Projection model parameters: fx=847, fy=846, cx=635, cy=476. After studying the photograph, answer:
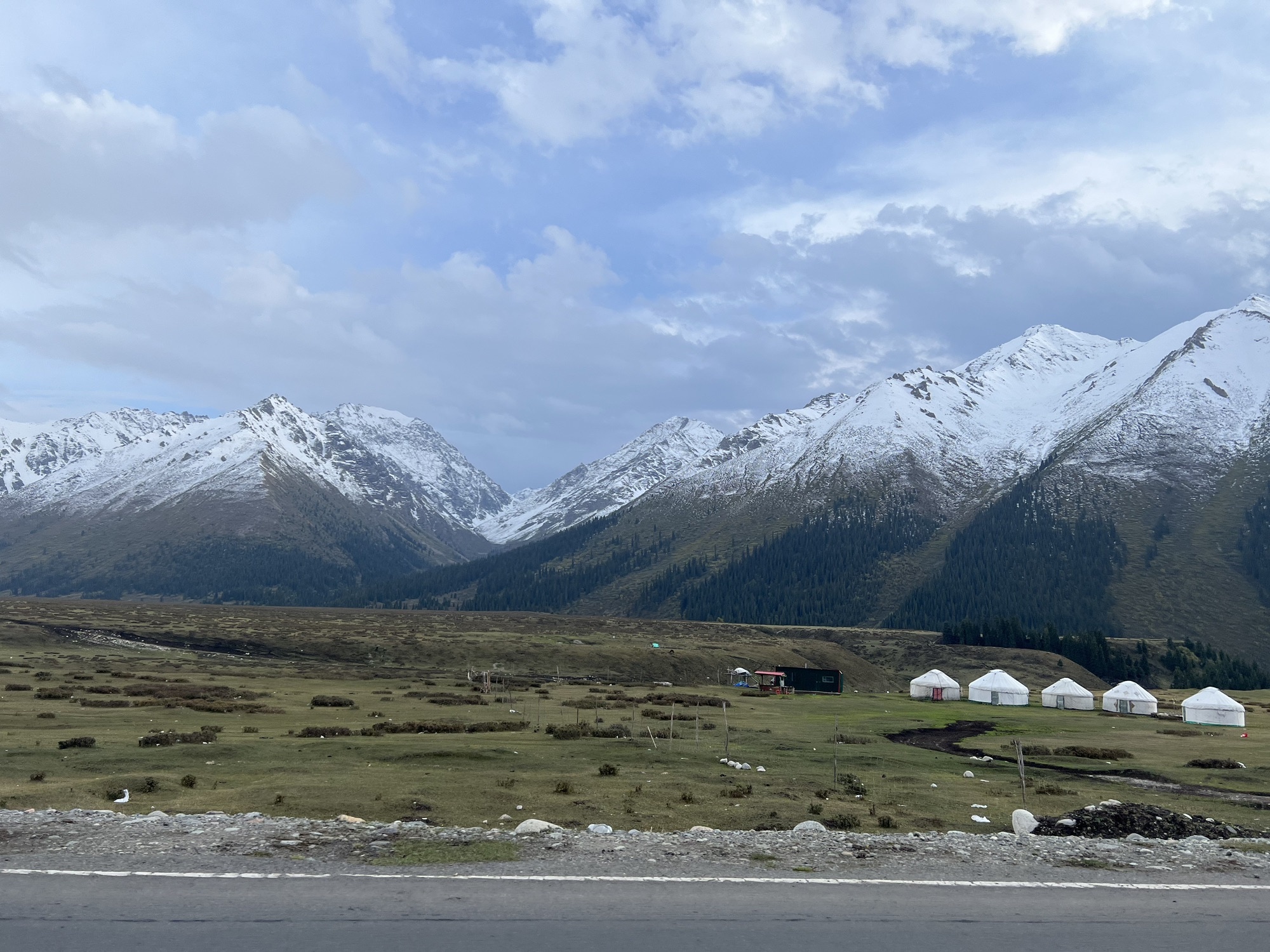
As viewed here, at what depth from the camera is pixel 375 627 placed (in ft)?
485

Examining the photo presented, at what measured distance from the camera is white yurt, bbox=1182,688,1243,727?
7869 centimetres

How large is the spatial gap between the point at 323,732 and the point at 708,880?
3063cm

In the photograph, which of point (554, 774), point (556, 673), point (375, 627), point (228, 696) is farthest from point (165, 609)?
point (554, 774)

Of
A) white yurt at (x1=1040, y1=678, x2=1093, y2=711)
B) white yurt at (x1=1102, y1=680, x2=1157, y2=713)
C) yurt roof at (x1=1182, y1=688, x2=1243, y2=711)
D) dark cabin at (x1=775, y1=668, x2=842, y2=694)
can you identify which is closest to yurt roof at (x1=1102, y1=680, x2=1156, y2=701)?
white yurt at (x1=1102, y1=680, x2=1157, y2=713)

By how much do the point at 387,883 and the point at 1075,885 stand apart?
12322 mm

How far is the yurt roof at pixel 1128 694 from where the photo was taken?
90.0 m

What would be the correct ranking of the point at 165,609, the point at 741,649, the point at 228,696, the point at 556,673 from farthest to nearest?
1. the point at 165,609
2. the point at 741,649
3. the point at 556,673
4. the point at 228,696

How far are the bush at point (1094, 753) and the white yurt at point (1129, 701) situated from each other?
1796 inches

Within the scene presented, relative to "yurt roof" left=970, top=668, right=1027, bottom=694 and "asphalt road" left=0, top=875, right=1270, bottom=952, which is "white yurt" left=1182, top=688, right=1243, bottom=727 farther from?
"asphalt road" left=0, top=875, right=1270, bottom=952

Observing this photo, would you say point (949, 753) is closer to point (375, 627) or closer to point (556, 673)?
point (556, 673)

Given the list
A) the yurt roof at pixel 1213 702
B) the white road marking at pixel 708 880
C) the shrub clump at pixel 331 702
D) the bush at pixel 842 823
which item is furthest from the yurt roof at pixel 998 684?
the white road marking at pixel 708 880

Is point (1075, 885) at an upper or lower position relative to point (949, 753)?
upper

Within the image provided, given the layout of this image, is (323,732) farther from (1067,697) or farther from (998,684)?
(1067,697)

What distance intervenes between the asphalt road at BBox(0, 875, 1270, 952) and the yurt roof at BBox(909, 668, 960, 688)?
3630 inches
